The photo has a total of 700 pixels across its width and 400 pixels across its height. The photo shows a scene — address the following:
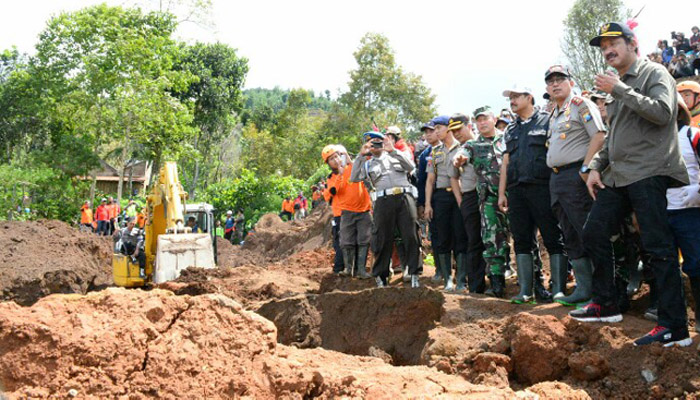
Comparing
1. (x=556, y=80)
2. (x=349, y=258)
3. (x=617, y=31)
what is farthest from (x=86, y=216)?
(x=617, y=31)

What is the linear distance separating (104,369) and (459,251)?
482 cm

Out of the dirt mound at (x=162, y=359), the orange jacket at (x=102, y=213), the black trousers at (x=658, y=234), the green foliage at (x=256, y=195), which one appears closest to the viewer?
the dirt mound at (x=162, y=359)

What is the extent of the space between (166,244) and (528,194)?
6870 millimetres

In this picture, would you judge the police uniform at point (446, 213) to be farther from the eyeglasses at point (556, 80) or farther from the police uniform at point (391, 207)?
the eyeglasses at point (556, 80)

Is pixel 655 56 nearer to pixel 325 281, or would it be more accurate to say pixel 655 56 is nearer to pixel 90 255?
pixel 325 281

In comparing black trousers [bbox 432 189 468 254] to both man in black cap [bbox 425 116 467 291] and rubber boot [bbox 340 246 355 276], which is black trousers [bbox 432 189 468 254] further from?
rubber boot [bbox 340 246 355 276]

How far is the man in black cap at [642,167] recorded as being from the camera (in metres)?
4.10

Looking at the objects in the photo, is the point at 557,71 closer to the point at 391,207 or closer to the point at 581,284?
the point at 581,284

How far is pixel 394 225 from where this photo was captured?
7.63 metres

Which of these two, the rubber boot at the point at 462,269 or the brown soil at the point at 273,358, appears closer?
the brown soil at the point at 273,358

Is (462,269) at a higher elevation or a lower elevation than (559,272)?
lower

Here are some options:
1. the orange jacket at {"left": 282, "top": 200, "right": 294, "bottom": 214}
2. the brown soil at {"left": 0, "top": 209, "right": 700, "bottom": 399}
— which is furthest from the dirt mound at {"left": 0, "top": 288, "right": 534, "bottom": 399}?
the orange jacket at {"left": 282, "top": 200, "right": 294, "bottom": 214}

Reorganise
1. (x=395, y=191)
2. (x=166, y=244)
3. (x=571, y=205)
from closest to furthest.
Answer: (x=571, y=205), (x=395, y=191), (x=166, y=244)

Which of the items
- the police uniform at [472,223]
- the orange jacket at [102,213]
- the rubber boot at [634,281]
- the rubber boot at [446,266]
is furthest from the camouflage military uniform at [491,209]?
the orange jacket at [102,213]
